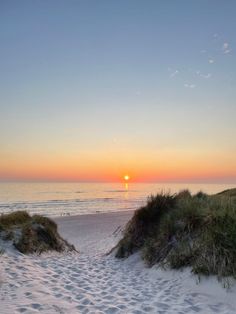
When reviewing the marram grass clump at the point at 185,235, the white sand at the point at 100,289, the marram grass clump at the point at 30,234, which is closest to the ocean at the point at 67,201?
the marram grass clump at the point at 185,235

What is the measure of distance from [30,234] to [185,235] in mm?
5192

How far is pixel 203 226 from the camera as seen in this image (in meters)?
8.45

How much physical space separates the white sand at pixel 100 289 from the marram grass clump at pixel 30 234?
2.51ft

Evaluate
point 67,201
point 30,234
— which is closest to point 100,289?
point 30,234

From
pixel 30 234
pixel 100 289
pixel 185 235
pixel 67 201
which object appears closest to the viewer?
pixel 100 289

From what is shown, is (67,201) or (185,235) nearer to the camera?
(185,235)

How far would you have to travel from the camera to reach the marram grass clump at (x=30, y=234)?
419 inches

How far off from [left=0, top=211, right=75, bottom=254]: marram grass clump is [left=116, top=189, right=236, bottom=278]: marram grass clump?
237 centimetres

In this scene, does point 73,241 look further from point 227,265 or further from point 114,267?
point 227,265

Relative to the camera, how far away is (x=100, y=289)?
7035 mm

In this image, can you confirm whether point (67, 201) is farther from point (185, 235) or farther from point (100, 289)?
point (100, 289)

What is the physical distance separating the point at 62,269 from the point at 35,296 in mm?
2942

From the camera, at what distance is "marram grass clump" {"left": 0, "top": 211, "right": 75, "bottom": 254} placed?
10.6 meters

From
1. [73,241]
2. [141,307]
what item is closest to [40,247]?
[141,307]
